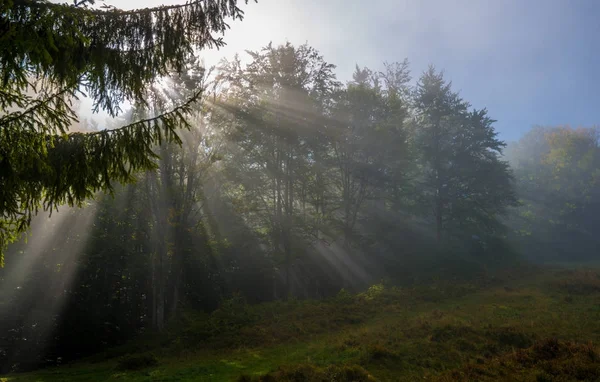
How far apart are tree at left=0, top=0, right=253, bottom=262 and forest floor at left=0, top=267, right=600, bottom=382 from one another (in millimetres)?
5839

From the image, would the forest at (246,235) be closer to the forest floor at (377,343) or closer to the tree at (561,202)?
the forest floor at (377,343)

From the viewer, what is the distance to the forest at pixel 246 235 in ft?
18.4

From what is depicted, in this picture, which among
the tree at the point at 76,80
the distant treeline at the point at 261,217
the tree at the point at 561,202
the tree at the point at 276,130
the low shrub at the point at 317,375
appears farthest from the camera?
the tree at the point at 561,202

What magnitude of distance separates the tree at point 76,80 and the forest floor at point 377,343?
19.2ft

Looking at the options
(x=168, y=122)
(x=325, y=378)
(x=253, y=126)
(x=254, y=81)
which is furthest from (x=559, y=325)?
(x=254, y=81)

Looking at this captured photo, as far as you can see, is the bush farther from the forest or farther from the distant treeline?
the distant treeline

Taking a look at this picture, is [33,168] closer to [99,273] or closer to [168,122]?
[168,122]

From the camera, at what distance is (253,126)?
23.3 m

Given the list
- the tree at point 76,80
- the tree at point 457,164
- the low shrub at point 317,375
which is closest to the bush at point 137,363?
the low shrub at point 317,375

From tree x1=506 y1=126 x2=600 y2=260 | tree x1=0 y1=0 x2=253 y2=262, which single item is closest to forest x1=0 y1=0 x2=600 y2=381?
tree x1=0 y1=0 x2=253 y2=262

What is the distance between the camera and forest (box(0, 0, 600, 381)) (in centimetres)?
562

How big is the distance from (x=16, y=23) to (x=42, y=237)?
16666mm

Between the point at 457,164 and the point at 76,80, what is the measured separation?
3904 centimetres

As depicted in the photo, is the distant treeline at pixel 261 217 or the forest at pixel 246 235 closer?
the forest at pixel 246 235
